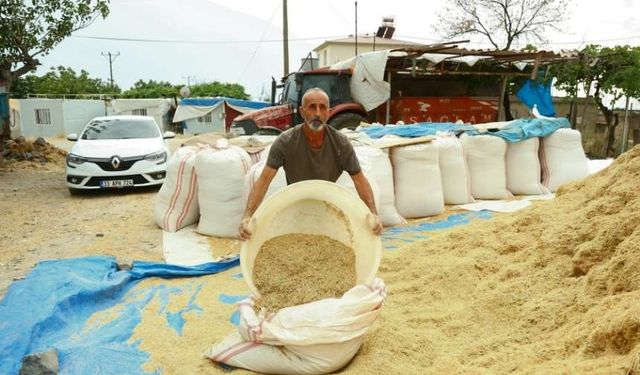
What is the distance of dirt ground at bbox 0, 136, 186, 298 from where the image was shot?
4.31 m

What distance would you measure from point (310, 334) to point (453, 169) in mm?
4021

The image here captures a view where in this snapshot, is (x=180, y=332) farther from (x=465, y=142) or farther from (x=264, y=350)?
(x=465, y=142)

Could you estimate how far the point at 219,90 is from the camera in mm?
26625

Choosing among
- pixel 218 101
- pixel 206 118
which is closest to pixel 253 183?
pixel 218 101

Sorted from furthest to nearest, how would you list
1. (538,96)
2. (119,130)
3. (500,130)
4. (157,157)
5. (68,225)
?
(538,96) < (119,130) < (157,157) < (500,130) < (68,225)

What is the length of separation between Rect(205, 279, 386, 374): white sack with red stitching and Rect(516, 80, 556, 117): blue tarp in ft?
32.9

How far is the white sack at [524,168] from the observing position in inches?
242

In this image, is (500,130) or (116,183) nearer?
(500,130)

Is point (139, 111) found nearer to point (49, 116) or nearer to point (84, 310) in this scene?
point (49, 116)

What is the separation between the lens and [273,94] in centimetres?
1106

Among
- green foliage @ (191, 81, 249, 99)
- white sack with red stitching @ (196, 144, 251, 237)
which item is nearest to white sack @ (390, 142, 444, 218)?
white sack with red stitching @ (196, 144, 251, 237)

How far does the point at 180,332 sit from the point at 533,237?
2.08m

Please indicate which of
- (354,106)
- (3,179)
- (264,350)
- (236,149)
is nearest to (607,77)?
(354,106)

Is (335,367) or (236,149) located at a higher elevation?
(236,149)
